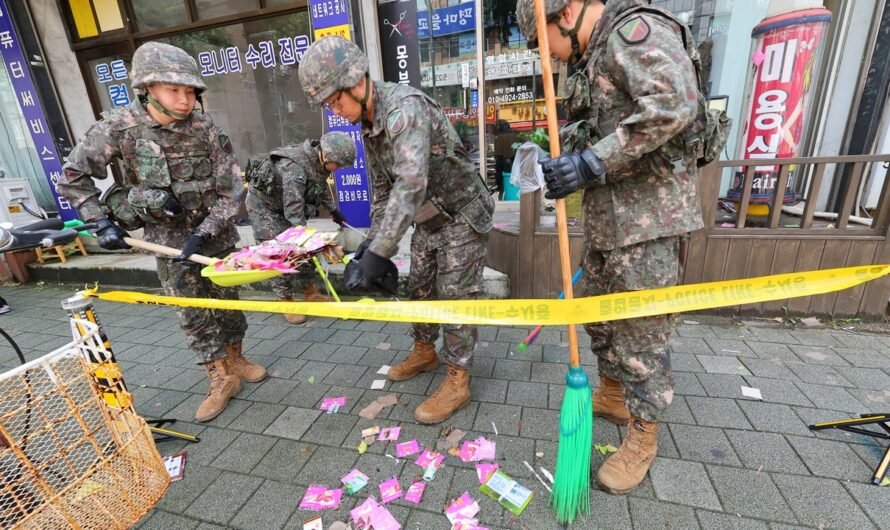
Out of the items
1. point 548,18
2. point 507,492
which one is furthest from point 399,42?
point 507,492

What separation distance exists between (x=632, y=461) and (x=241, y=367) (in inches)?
106

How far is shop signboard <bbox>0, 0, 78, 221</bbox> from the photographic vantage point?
5887 millimetres

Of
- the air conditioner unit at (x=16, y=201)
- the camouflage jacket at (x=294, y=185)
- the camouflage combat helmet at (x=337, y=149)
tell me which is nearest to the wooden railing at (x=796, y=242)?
the camouflage combat helmet at (x=337, y=149)

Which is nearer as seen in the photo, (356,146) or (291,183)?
(291,183)

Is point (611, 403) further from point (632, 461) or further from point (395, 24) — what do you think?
point (395, 24)

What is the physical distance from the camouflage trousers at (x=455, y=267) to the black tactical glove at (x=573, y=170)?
837 millimetres

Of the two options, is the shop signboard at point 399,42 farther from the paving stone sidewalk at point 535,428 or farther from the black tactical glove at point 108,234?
the black tactical glove at point 108,234

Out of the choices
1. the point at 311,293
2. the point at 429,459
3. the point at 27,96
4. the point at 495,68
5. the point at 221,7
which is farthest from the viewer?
the point at 27,96

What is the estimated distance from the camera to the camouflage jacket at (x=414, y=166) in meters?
1.85

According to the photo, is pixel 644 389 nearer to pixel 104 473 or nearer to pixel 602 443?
pixel 602 443

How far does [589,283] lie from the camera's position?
7.15ft

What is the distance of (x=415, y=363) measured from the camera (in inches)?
114

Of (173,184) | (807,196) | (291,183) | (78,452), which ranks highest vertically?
(173,184)

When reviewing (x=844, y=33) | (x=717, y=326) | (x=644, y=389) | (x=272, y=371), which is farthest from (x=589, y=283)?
(x=844, y=33)
